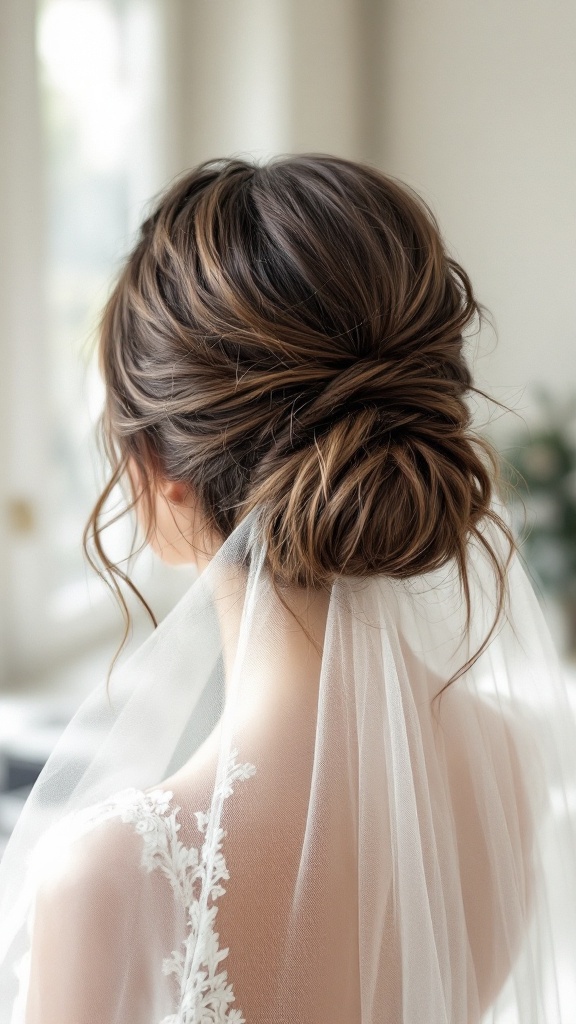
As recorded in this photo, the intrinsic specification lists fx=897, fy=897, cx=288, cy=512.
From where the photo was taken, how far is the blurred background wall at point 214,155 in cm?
186

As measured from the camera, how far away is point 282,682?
2.29 feet

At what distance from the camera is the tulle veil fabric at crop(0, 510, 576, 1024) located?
0.63 metres

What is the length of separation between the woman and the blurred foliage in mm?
1550

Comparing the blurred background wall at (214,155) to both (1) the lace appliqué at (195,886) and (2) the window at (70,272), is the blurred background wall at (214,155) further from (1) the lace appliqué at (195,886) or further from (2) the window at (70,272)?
(1) the lace appliqué at (195,886)

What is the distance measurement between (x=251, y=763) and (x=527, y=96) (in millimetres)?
2022

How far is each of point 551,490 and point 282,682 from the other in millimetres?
1723

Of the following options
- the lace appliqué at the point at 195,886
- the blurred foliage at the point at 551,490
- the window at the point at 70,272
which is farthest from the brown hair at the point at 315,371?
the blurred foliage at the point at 551,490

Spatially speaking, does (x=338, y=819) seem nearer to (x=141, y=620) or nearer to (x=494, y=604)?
(x=494, y=604)

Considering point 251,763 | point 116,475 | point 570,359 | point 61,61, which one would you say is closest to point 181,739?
point 251,763

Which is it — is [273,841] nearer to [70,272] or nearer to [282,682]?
[282,682]

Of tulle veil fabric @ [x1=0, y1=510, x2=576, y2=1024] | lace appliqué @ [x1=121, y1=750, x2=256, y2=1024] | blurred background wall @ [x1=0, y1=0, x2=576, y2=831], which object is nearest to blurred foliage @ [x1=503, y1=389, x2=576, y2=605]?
blurred background wall @ [x1=0, y1=0, x2=576, y2=831]

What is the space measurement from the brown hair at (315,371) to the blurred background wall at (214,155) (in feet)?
3.82

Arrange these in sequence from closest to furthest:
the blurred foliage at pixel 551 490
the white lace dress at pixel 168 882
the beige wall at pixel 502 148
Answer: the white lace dress at pixel 168 882, the beige wall at pixel 502 148, the blurred foliage at pixel 551 490

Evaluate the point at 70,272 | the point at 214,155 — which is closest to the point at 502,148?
the point at 214,155
